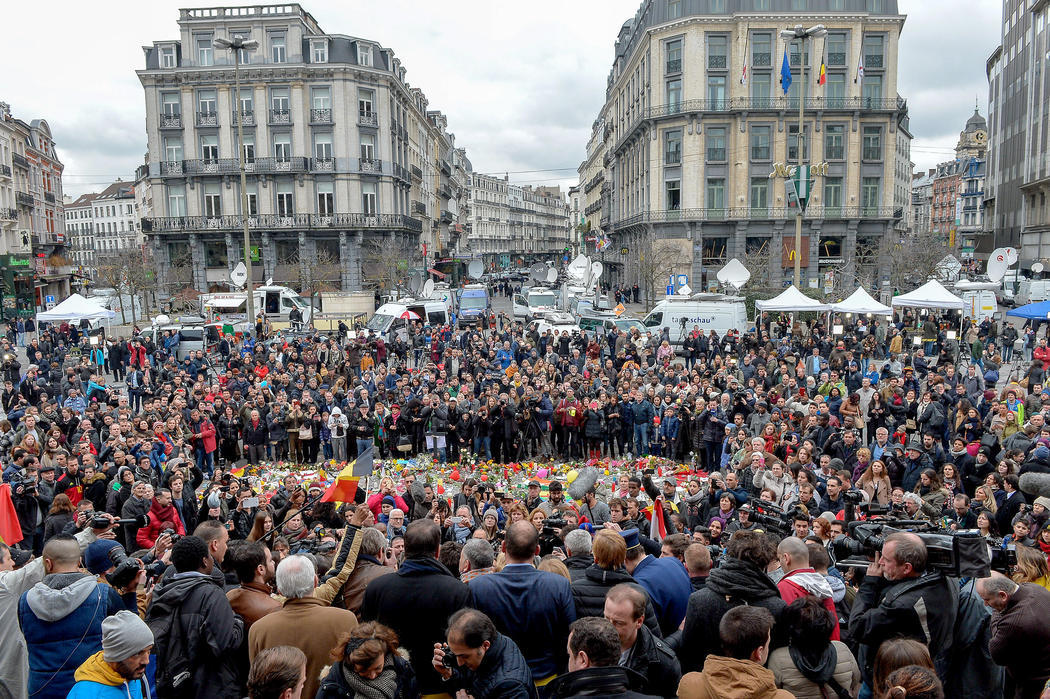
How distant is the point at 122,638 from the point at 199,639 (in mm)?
708

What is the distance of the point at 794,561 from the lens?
4789 millimetres

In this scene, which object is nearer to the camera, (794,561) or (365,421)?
(794,561)

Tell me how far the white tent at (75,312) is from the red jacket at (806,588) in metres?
28.0

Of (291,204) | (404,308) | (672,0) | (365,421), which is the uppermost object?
(672,0)

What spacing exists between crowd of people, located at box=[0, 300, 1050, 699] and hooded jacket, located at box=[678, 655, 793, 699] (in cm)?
1

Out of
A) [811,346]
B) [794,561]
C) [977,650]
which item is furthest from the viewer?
[811,346]

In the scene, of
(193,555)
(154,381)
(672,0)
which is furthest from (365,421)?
(672,0)

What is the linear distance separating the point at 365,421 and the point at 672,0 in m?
44.3

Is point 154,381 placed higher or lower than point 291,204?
lower

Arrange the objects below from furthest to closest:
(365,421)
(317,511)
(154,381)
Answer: (154,381), (365,421), (317,511)

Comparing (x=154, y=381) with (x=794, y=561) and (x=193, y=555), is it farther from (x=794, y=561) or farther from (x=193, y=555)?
(x=794, y=561)

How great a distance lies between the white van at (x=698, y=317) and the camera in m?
26.1

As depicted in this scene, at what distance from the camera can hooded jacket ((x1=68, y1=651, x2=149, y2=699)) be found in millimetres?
3648

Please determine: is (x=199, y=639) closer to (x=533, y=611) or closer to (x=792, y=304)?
(x=533, y=611)
